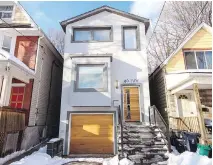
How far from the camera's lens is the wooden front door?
33.1 ft

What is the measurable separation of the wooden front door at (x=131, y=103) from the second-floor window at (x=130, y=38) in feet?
9.02

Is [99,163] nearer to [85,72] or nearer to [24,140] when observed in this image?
[24,140]

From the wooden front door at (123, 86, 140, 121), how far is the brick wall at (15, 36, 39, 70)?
5.81 metres

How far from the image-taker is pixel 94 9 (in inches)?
461

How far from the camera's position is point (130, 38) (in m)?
11.4

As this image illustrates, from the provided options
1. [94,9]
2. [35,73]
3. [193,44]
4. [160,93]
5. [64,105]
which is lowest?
[64,105]

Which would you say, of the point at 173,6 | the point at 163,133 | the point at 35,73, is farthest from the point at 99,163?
the point at 173,6

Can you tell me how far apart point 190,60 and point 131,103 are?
4.92 meters

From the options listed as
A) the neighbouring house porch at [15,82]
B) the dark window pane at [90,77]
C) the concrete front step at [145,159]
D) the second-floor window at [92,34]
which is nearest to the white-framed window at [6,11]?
the second-floor window at [92,34]

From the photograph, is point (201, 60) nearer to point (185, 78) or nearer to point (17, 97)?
point (185, 78)

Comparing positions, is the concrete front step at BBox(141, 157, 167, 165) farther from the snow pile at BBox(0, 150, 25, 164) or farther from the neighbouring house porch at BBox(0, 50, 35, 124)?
the neighbouring house porch at BBox(0, 50, 35, 124)

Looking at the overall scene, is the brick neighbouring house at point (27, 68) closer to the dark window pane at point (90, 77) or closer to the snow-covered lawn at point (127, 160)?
the snow-covered lawn at point (127, 160)

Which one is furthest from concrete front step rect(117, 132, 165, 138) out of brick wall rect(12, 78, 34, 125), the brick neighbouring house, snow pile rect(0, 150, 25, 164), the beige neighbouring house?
the brick neighbouring house

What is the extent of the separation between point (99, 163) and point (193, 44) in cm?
950
